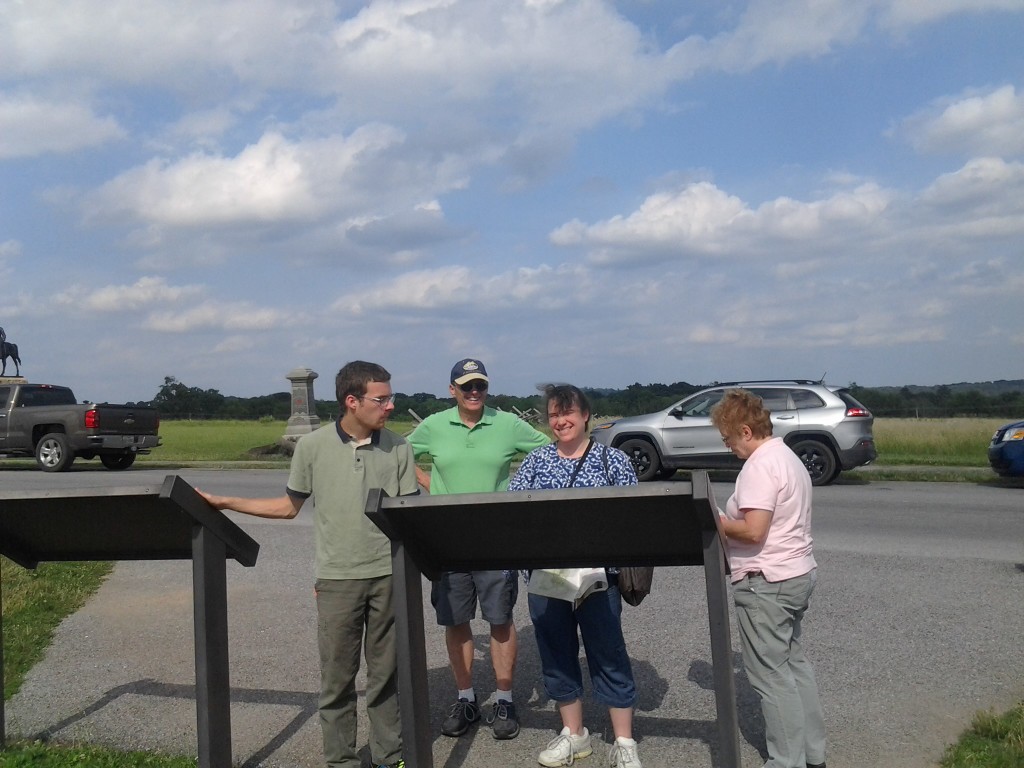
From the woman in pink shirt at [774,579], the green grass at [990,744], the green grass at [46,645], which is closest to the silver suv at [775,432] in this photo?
the green grass at [46,645]

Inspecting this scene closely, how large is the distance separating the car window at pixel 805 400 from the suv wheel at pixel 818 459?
0.60 m

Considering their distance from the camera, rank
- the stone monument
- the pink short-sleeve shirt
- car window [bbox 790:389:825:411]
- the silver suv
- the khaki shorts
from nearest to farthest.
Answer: the pink short-sleeve shirt
the khaki shorts
the silver suv
car window [bbox 790:389:825:411]
the stone monument

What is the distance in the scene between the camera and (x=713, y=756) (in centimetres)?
431

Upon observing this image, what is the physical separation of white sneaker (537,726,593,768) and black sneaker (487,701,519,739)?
0.27 metres

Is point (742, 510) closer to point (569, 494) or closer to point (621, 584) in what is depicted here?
point (621, 584)

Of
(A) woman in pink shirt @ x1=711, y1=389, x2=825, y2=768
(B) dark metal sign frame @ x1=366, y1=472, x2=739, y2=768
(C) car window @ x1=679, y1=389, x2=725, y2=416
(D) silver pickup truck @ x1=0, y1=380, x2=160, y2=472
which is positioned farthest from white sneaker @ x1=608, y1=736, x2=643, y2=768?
(D) silver pickup truck @ x1=0, y1=380, x2=160, y2=472

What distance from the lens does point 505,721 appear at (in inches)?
182

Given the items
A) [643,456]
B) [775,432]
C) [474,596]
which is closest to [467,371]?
[474,596]

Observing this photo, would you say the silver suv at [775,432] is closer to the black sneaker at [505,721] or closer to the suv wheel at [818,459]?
the suv wheel at [818,459]

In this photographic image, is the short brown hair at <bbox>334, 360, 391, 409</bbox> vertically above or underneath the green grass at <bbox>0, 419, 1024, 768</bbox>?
above

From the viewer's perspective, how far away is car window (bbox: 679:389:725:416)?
56.6 feet

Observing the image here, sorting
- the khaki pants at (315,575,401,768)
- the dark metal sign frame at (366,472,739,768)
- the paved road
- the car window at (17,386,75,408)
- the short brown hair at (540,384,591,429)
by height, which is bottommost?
the paved road

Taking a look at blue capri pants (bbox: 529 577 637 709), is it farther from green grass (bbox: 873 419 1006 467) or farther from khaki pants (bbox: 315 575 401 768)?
green grass (bbox: 873 419 1006 467)

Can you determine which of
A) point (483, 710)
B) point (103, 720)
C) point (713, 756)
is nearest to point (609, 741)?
point (713, 756)
